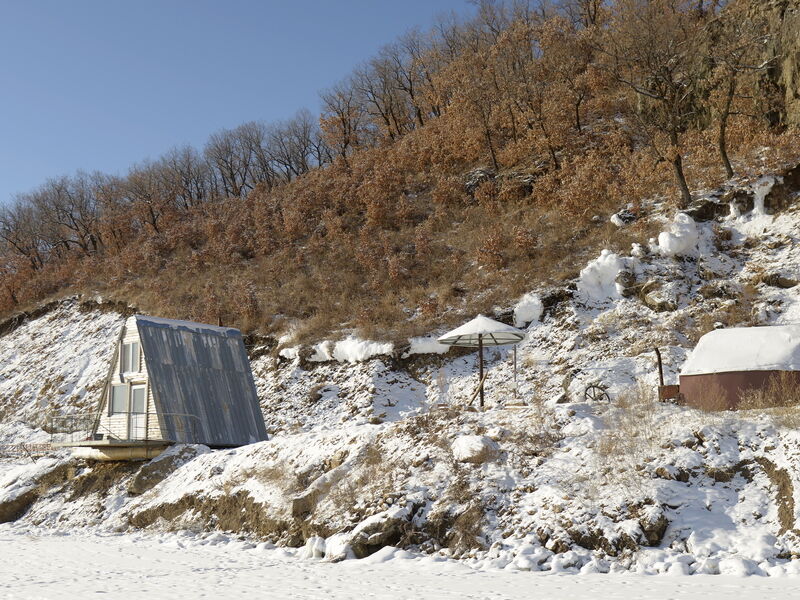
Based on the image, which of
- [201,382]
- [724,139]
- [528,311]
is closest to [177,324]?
[201,382]

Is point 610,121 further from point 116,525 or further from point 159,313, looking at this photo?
point 116,525

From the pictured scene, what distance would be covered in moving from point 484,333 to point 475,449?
18.8 ft

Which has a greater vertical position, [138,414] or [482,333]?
[482,333]

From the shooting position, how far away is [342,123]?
201ft

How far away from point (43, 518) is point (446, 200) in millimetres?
27485

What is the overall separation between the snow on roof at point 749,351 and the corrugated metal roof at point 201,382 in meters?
15.6

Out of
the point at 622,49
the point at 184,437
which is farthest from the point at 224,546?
the point at 622,49

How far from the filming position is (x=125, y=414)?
924 inches

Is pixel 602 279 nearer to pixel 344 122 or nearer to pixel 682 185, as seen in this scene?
pixel 682 185

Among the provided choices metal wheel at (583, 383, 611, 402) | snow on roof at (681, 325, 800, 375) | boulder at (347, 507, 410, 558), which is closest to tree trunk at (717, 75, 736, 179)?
metal wheel at (583, 383, 611, 402)

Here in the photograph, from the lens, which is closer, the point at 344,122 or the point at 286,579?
the point at 286,579

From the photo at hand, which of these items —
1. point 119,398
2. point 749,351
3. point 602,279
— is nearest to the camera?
point 749,351

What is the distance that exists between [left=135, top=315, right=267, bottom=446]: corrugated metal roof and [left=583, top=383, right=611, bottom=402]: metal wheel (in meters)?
12.1

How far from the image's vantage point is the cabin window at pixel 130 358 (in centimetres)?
2419
